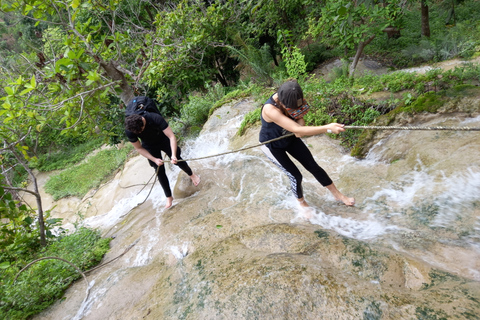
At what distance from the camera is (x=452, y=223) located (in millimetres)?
2520

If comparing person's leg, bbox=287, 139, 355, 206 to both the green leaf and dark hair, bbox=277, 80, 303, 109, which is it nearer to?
dark hair, bbox=277, 80, 303, 109

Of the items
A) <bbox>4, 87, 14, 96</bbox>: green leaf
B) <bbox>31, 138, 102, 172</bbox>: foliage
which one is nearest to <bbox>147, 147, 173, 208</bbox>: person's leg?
<bbox>4, 87, 14, 96</bbox>: green leaf

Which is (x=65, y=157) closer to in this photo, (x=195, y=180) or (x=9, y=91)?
(x=195, y=180)

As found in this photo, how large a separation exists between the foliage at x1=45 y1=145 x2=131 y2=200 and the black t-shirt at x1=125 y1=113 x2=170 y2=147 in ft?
24.3

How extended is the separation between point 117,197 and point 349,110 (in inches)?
254

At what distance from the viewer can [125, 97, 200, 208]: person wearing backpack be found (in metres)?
3.46

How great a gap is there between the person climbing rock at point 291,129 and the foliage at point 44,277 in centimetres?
310

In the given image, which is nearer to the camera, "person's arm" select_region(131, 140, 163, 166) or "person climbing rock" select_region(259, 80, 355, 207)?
"person climbing rock" select_region(259, 80, 355, 207)

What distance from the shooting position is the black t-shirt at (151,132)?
3.67m

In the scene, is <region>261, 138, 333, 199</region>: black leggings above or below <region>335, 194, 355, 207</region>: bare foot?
above

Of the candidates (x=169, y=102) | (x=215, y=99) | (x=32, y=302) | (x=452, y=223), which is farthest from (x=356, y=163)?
(x=169, y=102)

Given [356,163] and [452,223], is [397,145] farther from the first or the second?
[452,223]

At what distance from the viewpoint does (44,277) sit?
332 cm

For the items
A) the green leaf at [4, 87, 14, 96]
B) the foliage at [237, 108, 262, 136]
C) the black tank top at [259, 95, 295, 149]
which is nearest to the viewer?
the black tank top at [259, 95, 295, 149]
